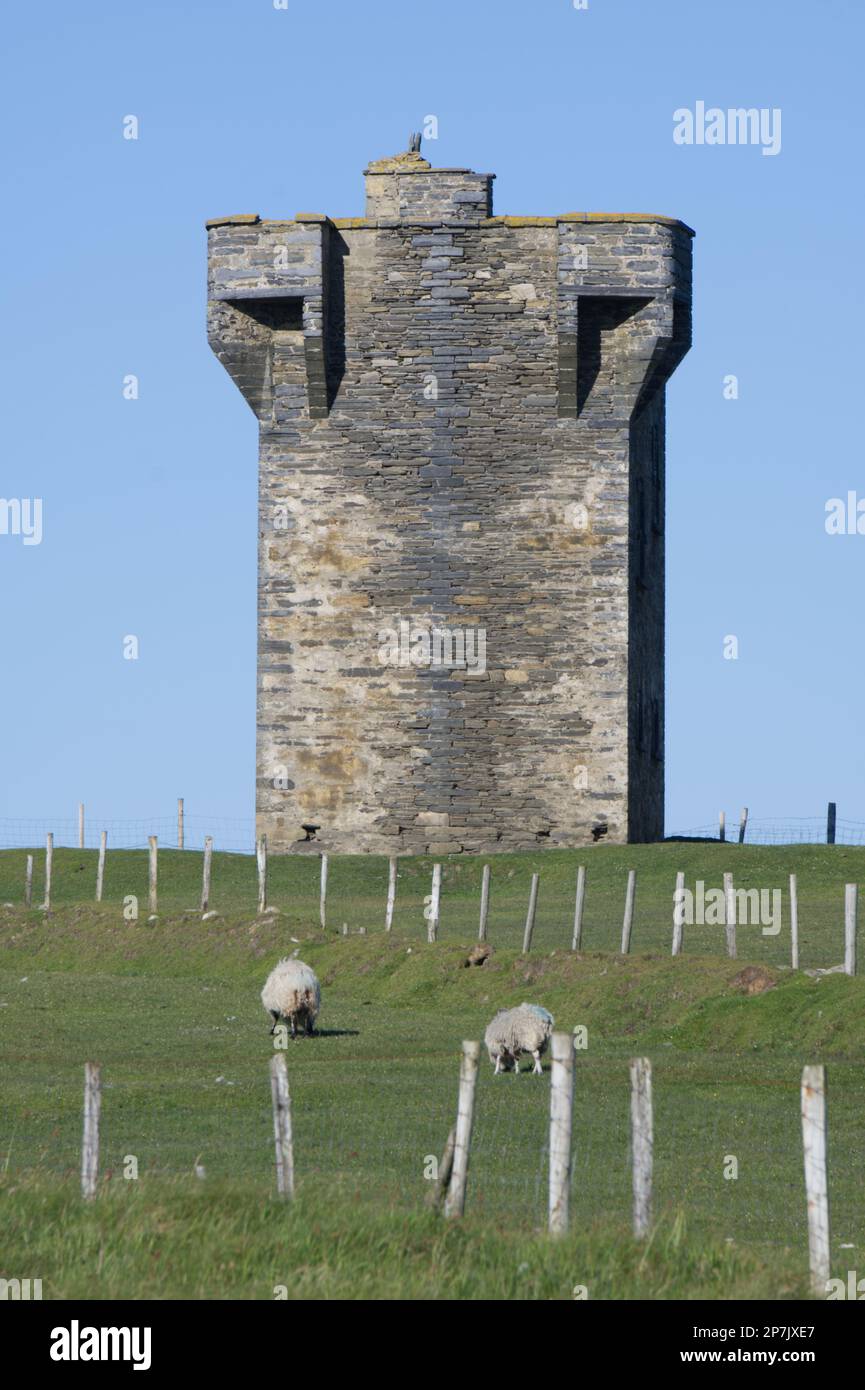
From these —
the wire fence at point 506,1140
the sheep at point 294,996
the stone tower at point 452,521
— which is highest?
the stone tower at point 452,521

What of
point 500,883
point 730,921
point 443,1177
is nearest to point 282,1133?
point 443,1177

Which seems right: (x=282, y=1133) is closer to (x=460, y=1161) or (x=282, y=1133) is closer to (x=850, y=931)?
(x=460, y=1161)

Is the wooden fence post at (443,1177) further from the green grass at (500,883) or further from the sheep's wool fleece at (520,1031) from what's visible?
the green grass at (500,883)

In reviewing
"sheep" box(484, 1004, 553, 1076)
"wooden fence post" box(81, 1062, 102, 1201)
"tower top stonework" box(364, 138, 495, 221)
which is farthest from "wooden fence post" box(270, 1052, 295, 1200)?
"tower top stonework" box(364, 138, 495, 221)

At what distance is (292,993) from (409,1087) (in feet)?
17.8

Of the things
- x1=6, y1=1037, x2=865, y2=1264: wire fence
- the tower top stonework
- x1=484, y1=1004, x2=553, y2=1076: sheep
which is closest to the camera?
x1=6, y1=1037, x2=865, y2=1264: wire fence

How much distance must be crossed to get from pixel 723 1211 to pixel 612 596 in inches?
1413

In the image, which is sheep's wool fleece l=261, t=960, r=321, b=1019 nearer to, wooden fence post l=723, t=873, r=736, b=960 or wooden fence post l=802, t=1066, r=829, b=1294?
wooden fence post l=723, t=873, r=736, b=960

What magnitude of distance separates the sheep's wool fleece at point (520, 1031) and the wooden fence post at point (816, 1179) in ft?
40.5

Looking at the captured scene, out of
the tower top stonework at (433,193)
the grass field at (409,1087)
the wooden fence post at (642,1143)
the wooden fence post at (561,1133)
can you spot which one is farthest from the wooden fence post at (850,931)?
the tower top stonework at (433,193)

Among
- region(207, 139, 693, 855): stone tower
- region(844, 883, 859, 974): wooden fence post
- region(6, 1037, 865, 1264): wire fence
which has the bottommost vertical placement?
region(6, 1037, 865, 1264): wire fence

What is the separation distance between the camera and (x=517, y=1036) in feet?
90.7

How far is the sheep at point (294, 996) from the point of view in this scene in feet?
102

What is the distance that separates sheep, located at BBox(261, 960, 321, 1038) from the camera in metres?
31.0
